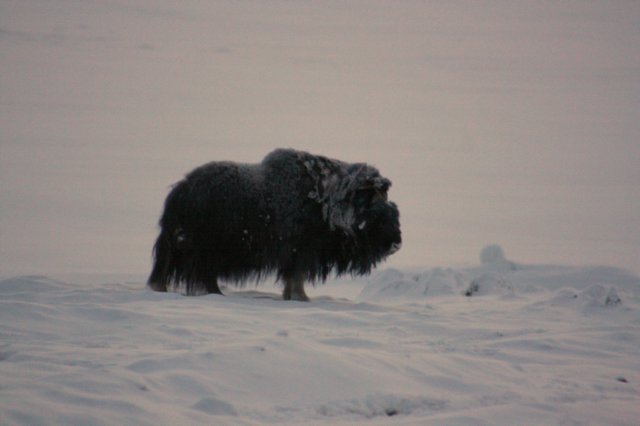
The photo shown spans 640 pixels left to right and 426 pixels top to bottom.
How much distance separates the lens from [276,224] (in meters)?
11.1

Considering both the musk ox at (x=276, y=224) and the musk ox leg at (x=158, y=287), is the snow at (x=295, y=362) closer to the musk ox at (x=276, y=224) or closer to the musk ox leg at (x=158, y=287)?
the musk ox leg at (x=158, y=287)

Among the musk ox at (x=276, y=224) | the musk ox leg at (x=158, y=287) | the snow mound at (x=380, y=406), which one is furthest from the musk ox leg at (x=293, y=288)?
the snow mound at (x=380, y=406)

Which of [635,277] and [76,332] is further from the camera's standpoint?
[635,277]

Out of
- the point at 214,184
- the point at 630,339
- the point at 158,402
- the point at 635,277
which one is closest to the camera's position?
the point at 158,402

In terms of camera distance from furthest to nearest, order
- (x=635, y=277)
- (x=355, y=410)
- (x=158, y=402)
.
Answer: (x=635, y=277) < (x=355, y=410) < (x=158, y=402)

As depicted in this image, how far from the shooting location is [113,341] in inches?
281

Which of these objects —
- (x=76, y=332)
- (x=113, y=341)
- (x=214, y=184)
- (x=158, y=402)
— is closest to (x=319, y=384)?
(x=158, y=402)

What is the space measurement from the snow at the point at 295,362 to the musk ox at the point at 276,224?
2.01ft

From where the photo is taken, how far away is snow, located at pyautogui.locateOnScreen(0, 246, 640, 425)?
5.62 meters

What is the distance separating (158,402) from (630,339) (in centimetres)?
525

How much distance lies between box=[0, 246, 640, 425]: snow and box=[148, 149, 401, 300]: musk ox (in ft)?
2.01

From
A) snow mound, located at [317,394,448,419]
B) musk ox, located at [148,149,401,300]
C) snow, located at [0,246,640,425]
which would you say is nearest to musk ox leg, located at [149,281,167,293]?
musk ox, located at [148,149,401,300]

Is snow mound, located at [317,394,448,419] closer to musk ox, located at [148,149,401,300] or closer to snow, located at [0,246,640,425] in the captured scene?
snow, located at [0,246,640,425]

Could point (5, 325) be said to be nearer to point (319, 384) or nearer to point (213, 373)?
point (213, 373)
